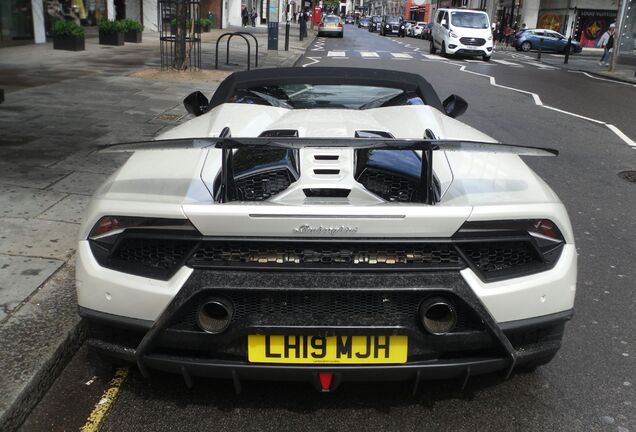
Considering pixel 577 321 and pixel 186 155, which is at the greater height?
pixel 186 155

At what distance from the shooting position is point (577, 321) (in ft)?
11.9

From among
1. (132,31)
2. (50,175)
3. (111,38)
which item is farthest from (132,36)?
(50,175)

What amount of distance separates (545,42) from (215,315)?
128 feet

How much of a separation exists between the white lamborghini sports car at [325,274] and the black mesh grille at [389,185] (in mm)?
23

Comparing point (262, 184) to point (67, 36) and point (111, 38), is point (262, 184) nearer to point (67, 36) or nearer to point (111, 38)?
point (67, 36)

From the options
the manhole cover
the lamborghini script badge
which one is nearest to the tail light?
the lamborghini script badge

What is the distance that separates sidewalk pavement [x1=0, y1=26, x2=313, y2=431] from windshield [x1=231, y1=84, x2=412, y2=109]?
1394mm

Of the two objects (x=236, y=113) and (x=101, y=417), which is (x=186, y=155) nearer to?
(x=236, y=113)

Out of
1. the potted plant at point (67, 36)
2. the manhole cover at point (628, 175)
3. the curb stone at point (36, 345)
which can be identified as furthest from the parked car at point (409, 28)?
the curb stone at point (36, 345)

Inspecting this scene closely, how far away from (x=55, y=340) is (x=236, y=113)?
149 centimetres

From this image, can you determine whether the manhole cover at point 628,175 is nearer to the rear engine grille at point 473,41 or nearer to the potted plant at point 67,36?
the potted plant at point 67,36

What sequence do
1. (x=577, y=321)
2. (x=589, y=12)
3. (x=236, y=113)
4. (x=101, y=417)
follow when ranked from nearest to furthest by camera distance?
(x=101, y=417) < (x=236, y=113) < (x=577, y=321) < (x=589, y=12)

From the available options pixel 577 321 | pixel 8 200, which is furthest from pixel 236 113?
pixel 8 200

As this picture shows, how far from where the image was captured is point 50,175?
5.83 m
